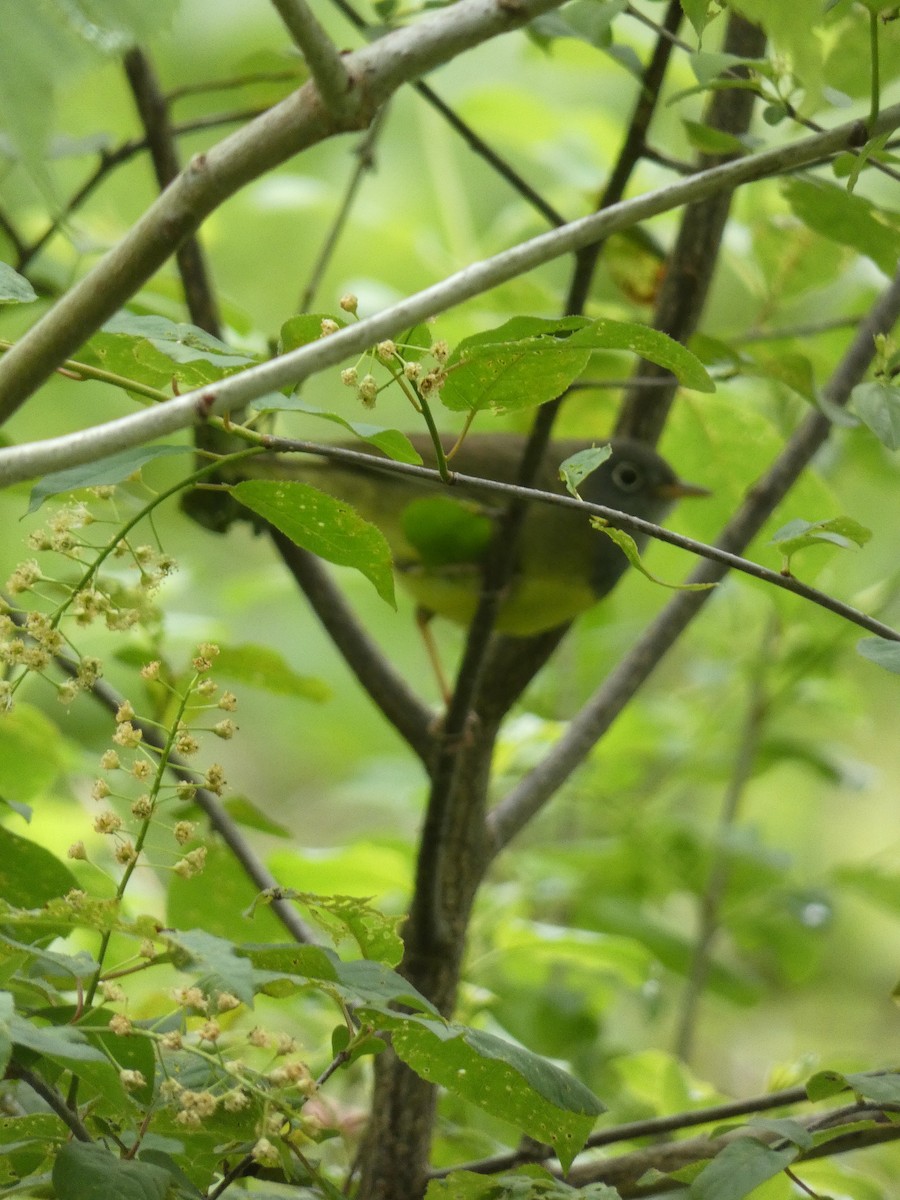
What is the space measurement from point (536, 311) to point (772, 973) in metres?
2.47

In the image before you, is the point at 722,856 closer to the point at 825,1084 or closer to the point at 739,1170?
the point at 825,1084

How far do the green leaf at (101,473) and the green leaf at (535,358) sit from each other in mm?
233

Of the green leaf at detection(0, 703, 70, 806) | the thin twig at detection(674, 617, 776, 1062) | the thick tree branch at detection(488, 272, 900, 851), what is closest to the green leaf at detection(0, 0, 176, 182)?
the green leaf at detection(0, 703, 70, 806)

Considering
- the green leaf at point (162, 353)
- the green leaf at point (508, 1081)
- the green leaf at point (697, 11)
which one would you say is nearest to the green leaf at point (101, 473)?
the green leaf at point (162, 353)

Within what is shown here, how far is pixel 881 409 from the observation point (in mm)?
1170

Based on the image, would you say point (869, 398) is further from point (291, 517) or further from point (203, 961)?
point (203, 961)

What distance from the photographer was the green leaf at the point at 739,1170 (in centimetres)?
99

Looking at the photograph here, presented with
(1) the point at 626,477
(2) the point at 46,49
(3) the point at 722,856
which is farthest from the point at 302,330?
(1) the point at 626,477

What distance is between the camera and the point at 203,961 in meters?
0.81

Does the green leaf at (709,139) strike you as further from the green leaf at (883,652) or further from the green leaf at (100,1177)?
the green leaf at (100,1177)

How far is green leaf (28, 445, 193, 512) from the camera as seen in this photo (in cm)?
102

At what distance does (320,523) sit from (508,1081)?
471 millimetres

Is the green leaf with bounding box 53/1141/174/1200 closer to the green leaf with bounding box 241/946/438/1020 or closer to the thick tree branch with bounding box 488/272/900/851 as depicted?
the green leaf with bounding box 241/946/438/1020

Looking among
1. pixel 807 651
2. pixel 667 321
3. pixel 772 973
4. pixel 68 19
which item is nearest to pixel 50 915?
pixel 68 19
